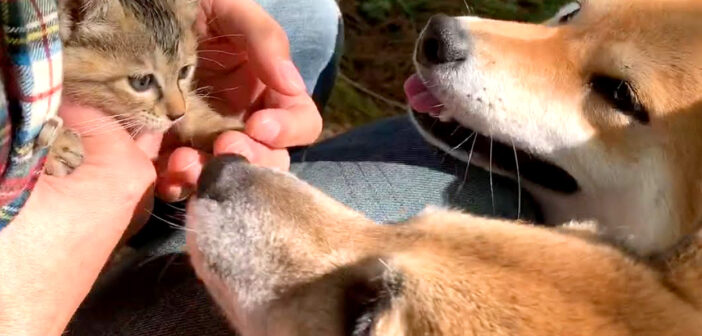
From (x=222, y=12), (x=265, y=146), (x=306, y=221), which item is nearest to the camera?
(x=306, y=221)

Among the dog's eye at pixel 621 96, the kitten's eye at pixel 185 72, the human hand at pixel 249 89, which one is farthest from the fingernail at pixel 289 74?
the dog's eye at pixel 621 96

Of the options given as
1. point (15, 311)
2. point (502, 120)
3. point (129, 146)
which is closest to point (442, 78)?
point (502, 120)

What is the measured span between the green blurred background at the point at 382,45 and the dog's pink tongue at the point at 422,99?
130 cm

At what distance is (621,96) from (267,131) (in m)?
0.71

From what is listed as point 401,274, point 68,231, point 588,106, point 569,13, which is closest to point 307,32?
point 569,13

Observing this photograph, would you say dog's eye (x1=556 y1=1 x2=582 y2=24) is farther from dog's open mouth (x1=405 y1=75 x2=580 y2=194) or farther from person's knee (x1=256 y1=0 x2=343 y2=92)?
person's knee (x1=256 y1=0 x2=343 y2=92)

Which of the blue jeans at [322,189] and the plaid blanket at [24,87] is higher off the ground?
the plaid blanket at [24,87]

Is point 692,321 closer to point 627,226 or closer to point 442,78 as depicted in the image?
point 627,226

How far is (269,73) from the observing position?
160 centimetres

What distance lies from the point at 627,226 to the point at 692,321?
57cm

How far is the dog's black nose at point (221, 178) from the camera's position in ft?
4.27

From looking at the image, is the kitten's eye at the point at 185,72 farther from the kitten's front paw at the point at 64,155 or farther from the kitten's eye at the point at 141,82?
the kitten's front paw at the point at 64,155

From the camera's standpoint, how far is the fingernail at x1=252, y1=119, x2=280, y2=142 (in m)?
1.55

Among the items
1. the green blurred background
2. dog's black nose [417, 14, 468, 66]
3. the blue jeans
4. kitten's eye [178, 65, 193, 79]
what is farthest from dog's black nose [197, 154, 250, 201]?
the green blurred background
